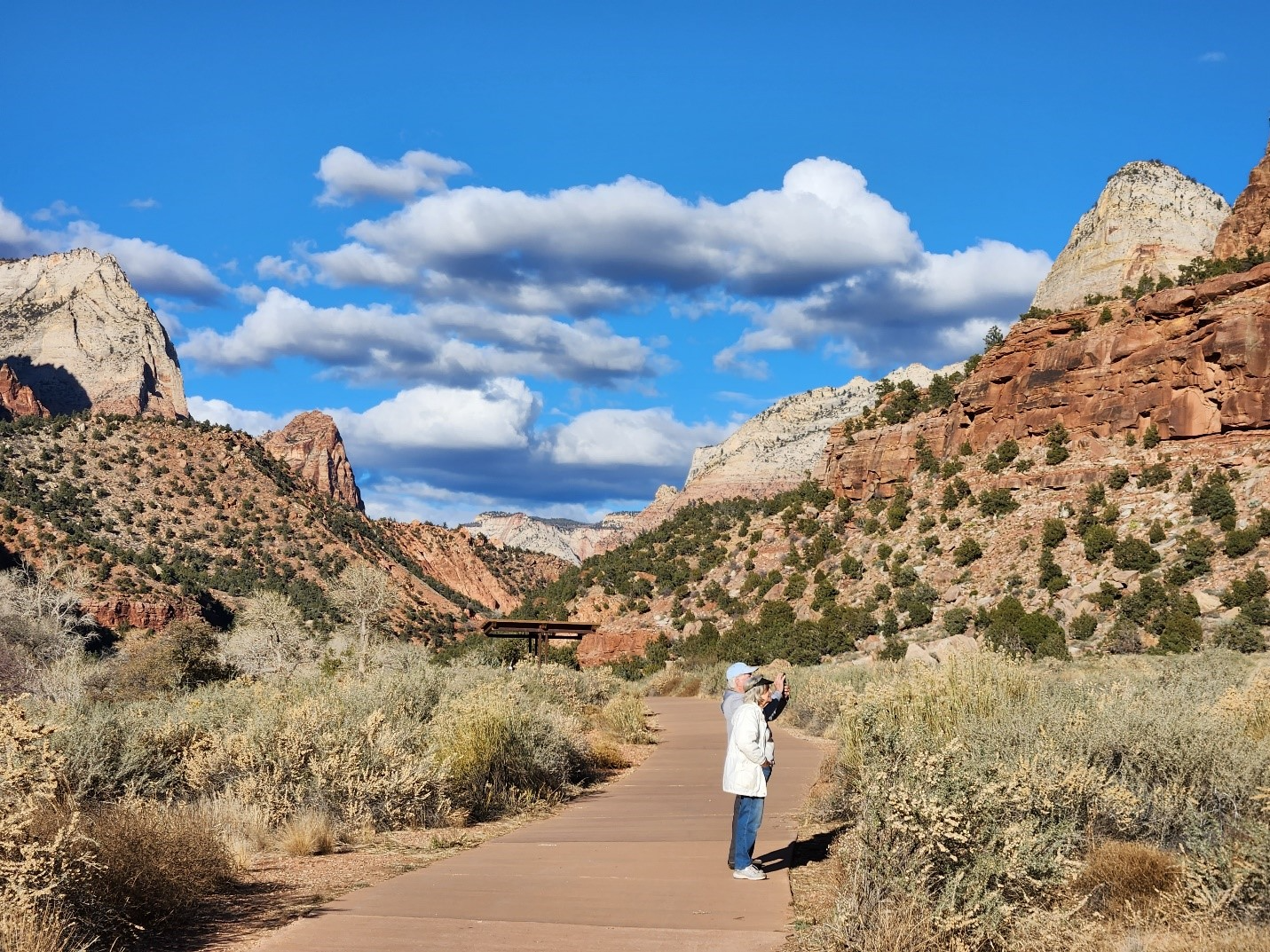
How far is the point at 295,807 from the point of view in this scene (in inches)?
406

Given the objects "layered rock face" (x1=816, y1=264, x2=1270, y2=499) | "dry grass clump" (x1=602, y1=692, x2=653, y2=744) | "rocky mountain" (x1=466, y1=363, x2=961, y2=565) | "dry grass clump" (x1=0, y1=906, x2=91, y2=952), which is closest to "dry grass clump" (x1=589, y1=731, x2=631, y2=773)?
"dry grass clump" (x1=602, y1=692, x2=653, y2=744)

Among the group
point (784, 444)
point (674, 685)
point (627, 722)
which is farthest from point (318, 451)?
point (627, 722)

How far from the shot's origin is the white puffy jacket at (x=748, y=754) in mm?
8250

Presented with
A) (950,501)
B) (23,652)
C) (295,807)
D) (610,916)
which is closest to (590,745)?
(295,807)

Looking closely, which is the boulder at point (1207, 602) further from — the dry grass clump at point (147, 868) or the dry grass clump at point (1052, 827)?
the dry grass clump at point (147, 868)

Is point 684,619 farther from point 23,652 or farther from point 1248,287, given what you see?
point 23,652

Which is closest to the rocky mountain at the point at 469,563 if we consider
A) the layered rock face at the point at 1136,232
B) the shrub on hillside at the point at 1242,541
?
the layered rock face at the point at 1136,232

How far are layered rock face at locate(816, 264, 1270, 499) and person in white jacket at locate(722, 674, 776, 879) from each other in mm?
42608

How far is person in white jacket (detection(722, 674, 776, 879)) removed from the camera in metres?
8.19

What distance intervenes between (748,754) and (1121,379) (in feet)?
149

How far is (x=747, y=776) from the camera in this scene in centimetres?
828

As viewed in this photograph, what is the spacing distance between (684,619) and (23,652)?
35268 millimetres

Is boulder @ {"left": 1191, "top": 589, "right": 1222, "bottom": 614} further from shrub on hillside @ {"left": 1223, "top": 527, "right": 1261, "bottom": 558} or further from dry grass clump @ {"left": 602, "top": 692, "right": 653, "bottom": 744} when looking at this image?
dry grass clump @ {"left": 602, "top": 692, "right": 653, "bottom": 744}

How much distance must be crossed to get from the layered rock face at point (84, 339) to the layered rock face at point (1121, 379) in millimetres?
128300
